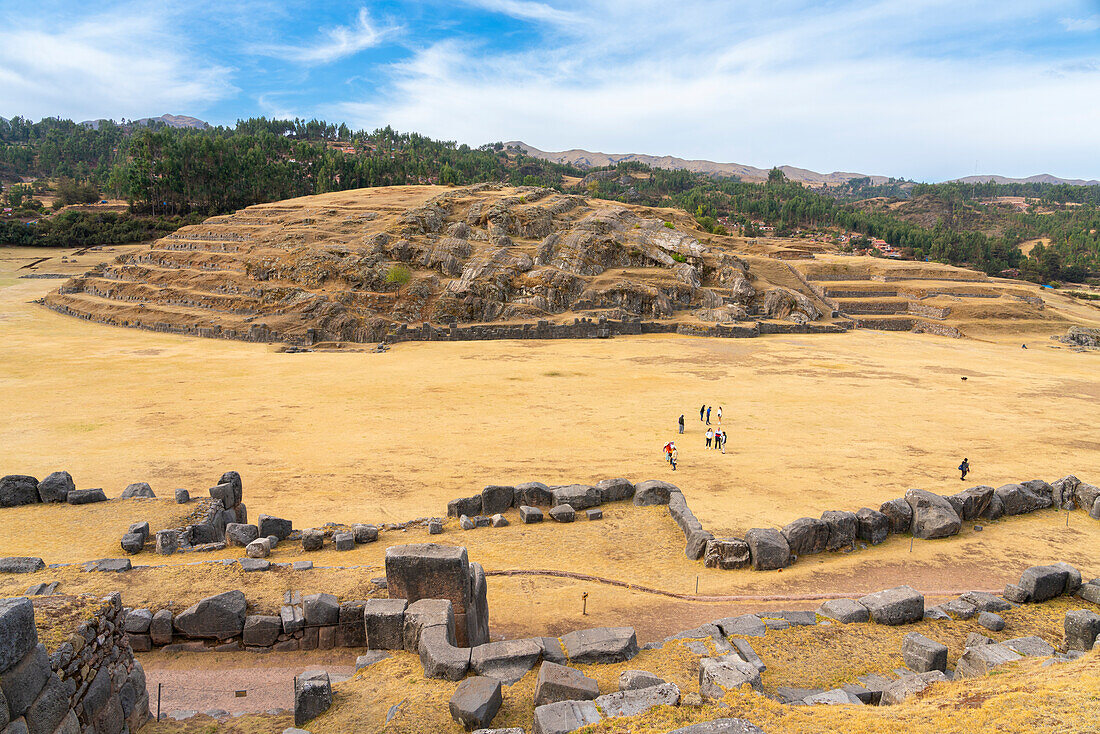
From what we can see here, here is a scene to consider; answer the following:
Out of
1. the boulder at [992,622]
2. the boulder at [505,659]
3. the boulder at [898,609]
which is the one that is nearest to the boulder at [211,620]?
the boulder at [505,659]

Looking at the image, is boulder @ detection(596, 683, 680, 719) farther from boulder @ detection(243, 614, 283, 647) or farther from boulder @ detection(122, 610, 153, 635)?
boulder @ detection(122, 610, 153, 635)

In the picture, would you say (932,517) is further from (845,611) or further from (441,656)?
(441,656)

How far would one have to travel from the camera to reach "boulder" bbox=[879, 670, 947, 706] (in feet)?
27.9

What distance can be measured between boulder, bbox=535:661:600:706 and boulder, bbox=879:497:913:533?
38.2ft

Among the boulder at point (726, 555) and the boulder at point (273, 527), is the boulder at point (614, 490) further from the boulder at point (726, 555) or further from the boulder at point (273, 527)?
the boulder at point (273, 527)

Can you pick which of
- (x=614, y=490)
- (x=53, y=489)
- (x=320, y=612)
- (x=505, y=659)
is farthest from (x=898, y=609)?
(x=53, y=489)

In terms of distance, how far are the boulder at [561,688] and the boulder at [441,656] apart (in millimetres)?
1320

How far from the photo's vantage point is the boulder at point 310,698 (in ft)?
26.5

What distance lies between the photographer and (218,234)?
206 feet

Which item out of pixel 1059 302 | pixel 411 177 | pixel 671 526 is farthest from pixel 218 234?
pixel 1059 302

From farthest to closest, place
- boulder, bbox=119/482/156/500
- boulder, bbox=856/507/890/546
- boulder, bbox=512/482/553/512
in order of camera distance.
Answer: boulder, bbox=512/482/553/512 → boulder, bbox=119/482/156/500 → boulder, bbox=856/507/890/546

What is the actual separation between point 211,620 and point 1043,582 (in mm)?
16516

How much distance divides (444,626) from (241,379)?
28.9m

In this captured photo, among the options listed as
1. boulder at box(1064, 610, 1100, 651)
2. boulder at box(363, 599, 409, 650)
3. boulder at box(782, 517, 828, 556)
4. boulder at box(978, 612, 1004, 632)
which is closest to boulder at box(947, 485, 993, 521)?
boulder at box(782, 517, 828, 556)
